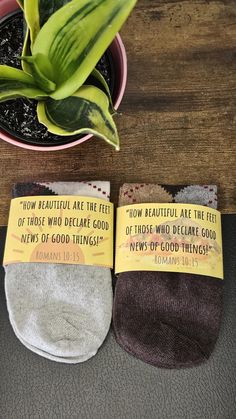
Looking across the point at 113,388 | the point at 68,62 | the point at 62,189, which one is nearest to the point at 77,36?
the point at 68,62

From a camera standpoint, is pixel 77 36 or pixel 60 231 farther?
pixel 60 231

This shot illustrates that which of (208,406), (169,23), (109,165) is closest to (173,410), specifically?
(208,406)

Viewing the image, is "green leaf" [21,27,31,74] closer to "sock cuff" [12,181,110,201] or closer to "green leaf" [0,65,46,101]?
"green leaf" [0,65,46,101]

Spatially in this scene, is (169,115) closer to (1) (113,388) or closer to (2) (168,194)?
(2) (168,194)

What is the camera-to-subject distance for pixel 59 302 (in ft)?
1.62

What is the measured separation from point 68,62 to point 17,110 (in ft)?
0.34

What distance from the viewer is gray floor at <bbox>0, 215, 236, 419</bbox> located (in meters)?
0.48

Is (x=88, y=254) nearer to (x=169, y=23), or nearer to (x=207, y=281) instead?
(x=207, y=281)

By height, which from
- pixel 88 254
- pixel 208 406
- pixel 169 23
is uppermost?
pixel 169 23

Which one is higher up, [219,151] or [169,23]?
[169,23]

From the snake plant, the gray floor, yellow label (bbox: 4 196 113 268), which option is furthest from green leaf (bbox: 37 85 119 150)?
the gray floor

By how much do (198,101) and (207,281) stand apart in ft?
0.64

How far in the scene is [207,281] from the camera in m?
0.50

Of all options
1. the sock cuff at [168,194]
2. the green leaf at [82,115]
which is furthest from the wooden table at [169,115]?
the green leaf at [82,115]
